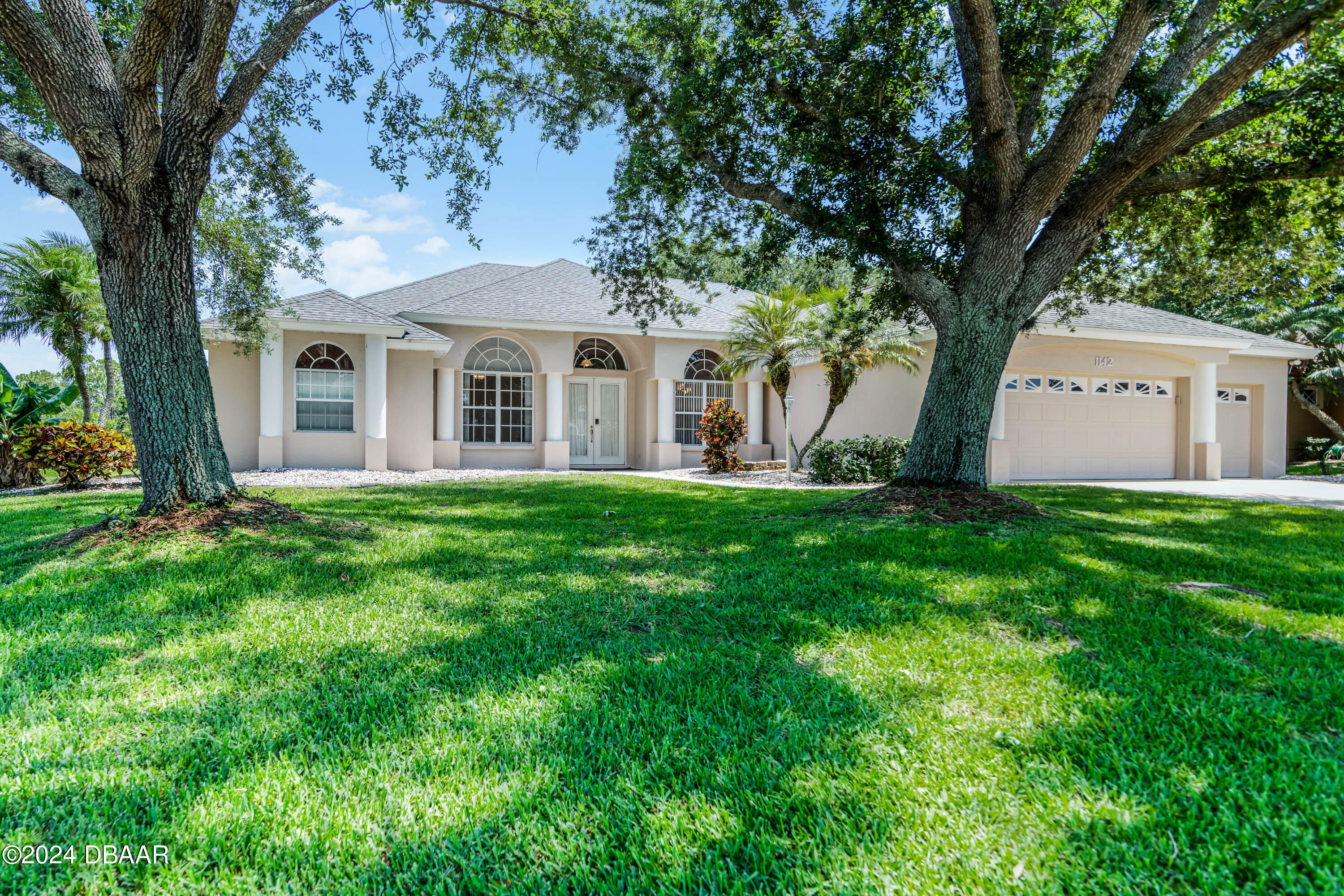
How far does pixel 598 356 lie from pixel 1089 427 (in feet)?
39.0

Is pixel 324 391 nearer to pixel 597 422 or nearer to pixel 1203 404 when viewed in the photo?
pixel 597 422

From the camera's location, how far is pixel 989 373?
23.6ft

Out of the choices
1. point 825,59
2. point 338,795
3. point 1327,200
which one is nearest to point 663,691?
point 338,795

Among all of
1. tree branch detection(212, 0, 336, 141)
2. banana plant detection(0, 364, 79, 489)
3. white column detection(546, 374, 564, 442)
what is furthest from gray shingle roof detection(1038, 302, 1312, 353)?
banana plant detection(0, 364, 79, 489)

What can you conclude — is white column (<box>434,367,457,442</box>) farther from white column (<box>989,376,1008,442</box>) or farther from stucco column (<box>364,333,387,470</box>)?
white column (<box>989,376,1008,442</box>)

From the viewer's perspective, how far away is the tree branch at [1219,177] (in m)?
7.02

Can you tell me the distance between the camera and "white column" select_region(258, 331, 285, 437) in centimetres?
1347

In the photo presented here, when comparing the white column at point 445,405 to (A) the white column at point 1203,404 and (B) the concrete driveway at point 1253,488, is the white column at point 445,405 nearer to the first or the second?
(B) the concrete driveway at point 1253,488

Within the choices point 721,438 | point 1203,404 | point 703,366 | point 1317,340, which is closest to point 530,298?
point 703,366

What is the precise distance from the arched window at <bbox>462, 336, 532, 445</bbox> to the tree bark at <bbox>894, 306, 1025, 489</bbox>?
11574 mm

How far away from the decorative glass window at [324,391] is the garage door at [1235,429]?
68.1ft

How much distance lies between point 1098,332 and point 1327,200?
200 inches

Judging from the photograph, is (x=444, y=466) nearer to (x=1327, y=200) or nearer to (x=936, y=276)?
(x=936, y=276)

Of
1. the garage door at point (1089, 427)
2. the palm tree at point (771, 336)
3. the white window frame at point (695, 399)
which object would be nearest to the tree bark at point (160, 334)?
the palm tree at point (771, 336)
